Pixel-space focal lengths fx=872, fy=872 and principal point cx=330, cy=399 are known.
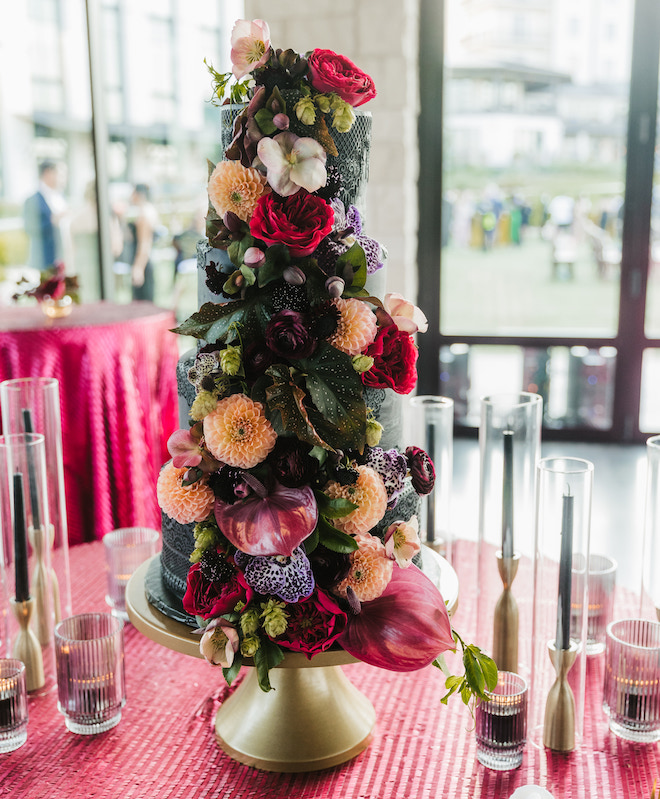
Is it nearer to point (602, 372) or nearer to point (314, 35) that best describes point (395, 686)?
point (314, 35)

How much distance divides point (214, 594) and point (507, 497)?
1.36ft

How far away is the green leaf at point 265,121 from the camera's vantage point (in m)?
0.87

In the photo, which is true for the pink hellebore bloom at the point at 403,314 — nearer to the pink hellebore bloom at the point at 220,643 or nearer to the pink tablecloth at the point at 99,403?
the pink hellebore bloom at the point at 220,643

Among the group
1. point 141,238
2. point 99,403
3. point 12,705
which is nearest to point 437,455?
point 12,705

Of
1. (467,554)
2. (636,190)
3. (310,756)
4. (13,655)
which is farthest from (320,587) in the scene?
(636,190)

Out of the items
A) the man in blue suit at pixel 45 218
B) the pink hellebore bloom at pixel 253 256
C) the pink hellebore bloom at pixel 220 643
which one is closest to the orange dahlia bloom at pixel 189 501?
the pink hellebore bloom at pixel 220 643

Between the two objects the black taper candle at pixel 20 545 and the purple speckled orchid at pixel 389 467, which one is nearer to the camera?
the purple speckled orchid at pixel 389 467

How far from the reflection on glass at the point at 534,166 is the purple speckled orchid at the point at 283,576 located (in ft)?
11.7

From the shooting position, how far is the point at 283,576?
836 mm

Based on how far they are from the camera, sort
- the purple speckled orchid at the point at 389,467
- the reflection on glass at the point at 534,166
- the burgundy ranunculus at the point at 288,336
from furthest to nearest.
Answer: the reflection on glass at the point at 534,166 → the purple speckled orchid at the point at 389,467 → the burgundy ranunculus at the point at 288,336

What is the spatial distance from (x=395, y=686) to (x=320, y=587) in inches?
11.8

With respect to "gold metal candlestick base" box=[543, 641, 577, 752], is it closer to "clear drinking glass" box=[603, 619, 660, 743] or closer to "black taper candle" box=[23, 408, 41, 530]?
"clear drinking glass" box=[603, 619, 660, 743]

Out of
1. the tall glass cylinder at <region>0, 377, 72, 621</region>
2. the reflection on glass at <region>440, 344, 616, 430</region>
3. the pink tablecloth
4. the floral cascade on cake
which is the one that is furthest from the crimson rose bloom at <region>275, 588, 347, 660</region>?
the reflection on glass at <region>440, 344, 616, 430</region>

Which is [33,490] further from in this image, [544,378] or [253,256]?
[544,378]
